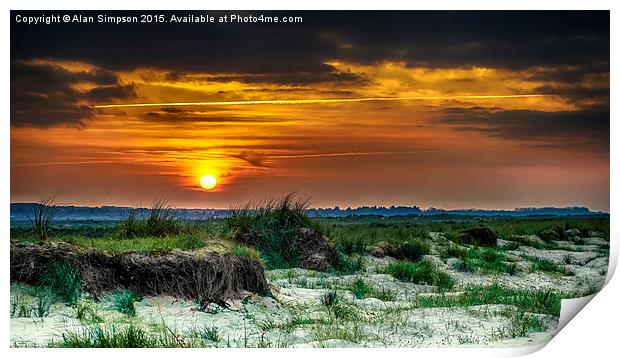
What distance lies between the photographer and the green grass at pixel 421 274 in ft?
28.2

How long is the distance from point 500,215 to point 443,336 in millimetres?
1407

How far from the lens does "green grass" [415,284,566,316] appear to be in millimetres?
7867

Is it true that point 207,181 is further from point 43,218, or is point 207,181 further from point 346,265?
point 346,265

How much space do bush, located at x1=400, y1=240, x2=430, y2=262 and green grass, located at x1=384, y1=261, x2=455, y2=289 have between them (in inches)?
7.6

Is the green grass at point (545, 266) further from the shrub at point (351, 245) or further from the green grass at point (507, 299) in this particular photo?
the shrub at point (351, 245)

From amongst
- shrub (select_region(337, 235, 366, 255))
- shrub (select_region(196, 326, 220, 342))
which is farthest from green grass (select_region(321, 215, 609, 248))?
shrub (select_region(196, 326, 220, 342))

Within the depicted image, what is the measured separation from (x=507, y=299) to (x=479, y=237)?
43.8 inches

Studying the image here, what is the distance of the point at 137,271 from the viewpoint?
7.45 metres

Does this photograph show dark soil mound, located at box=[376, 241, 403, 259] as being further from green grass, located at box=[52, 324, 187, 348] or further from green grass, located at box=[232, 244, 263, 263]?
green grass, located at box=[52, 324, 187, 348]

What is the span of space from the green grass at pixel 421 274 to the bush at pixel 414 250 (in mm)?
192

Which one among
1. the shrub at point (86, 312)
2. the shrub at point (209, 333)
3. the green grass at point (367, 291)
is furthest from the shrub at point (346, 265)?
the shrub at point (86, 312)

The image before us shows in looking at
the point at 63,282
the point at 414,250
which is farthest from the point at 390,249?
the point at 63,282

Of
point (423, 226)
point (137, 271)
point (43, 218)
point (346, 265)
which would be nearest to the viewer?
point (137, 271)

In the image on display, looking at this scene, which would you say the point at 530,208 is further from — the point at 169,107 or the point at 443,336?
the point at 169,107
